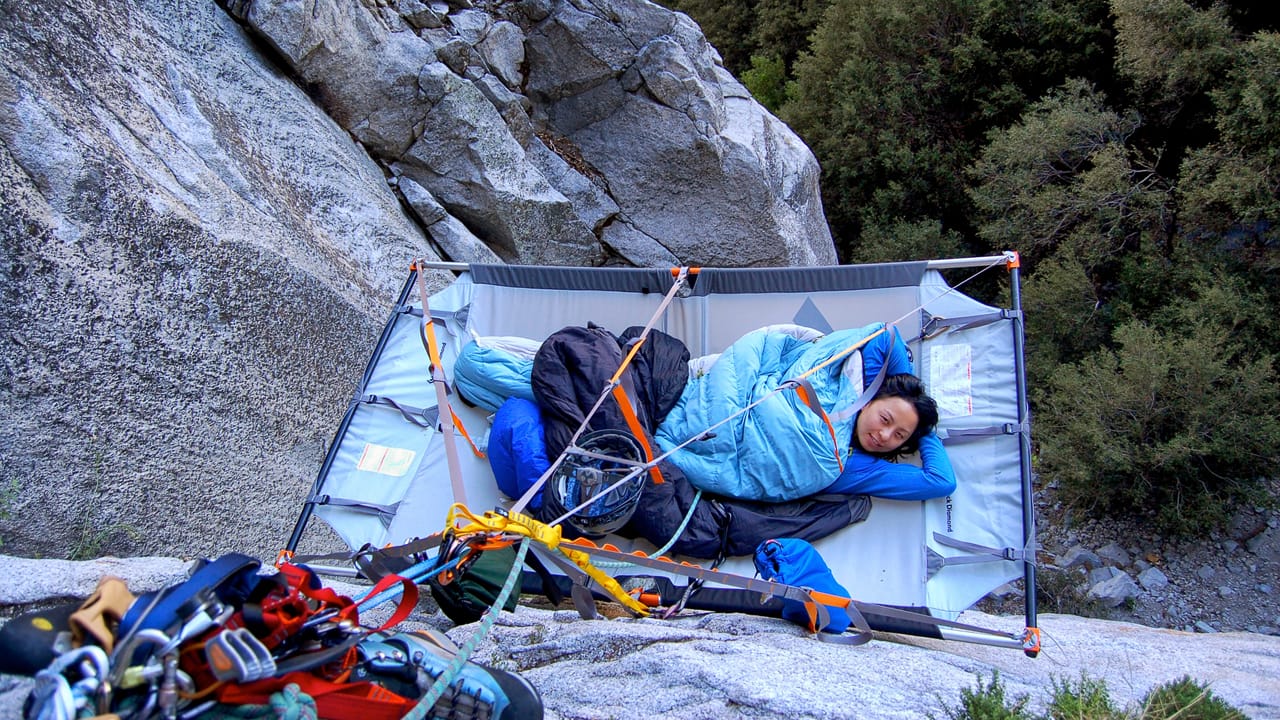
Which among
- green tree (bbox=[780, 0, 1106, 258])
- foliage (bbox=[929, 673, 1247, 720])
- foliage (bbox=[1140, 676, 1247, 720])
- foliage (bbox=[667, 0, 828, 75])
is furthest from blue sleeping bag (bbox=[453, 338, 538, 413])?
foliage (bbox=[667, 0, 828, 75])

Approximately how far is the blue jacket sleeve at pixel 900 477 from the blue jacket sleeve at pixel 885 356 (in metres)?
0.40

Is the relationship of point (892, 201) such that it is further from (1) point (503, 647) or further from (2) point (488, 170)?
(1) point (503, 647)

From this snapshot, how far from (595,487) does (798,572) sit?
89cm

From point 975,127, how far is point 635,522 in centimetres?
957

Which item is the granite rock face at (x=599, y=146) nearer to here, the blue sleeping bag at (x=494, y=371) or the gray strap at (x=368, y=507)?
the blue sleeping bag at (x=494, y=371)

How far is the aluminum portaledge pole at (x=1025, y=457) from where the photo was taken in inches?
124

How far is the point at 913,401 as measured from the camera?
3607 mm

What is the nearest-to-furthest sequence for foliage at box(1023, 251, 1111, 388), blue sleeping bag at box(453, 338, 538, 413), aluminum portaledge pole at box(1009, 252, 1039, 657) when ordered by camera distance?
1. aluminum portaledge pole at box(1009, 252, 1039, 657)
2. blue sleeping bag at box(453, 338, 538, 413)
3. foliage at box(1023, 251, 1111, 388)

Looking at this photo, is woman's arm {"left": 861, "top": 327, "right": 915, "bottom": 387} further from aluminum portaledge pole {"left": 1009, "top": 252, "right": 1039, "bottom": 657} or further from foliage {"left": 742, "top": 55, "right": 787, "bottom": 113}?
foliage {"left": 742, "top": 55, "right": 787, "bottom": 113}

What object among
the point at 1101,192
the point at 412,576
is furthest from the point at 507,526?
the point at 1101,192

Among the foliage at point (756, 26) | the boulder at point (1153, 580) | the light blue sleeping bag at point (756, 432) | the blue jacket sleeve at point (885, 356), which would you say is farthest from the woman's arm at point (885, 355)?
the foliage at point (756, 26)

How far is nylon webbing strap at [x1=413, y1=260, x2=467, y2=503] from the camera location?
9.68 feet

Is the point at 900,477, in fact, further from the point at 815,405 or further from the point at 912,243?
the point at 912,243

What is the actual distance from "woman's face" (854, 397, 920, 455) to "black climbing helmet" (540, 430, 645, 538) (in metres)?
1.13
